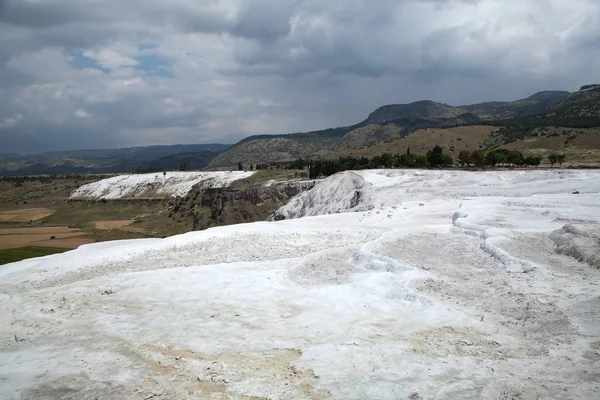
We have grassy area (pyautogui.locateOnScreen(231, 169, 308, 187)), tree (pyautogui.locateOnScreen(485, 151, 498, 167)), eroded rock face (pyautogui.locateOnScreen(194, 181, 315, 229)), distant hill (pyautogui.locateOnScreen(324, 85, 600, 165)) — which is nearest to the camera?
tree (pyautogui.locateOnScreen(485, 151, 498, 167))

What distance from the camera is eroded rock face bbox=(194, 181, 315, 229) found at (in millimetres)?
76625

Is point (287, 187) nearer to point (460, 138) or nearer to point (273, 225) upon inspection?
point (273, 225)

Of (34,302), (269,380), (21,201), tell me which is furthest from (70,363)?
(21,201)

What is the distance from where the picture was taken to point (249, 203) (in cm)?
8075

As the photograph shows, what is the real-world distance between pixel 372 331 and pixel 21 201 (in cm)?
16061

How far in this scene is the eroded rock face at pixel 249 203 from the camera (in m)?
76.6

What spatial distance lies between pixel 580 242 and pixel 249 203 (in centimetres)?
6783

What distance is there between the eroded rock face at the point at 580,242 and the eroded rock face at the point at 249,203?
5736 centimetres

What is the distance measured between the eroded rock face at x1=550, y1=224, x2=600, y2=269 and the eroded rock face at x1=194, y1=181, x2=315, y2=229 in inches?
2258

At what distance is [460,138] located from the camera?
6102 inches

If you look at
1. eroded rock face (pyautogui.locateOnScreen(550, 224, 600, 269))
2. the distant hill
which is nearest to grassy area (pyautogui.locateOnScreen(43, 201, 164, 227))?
the distant hill

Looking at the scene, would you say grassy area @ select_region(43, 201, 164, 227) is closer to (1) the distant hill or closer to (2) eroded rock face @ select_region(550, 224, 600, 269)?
(1) the distant hill

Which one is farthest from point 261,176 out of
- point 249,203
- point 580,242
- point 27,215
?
point 580,242

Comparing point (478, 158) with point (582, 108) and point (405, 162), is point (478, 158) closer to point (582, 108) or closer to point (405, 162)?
point (405, 162)
